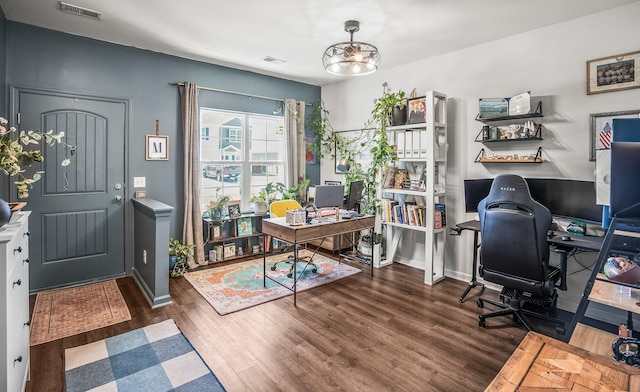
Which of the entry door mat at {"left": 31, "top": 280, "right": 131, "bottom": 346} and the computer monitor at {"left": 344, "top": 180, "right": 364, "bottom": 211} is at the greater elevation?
the computer monitor at {"left": 344, "top": 180, "right": 364, "bottom": 211}

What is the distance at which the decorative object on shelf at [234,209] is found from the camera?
4617 millimetres

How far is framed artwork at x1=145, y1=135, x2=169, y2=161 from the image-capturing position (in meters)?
4.02

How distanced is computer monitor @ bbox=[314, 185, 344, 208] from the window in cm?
170

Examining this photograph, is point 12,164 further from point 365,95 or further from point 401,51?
point 365,95

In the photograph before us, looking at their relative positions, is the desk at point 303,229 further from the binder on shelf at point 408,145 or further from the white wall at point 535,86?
the white wall at point 535,86

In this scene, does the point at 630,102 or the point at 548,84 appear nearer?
the point at 630,102

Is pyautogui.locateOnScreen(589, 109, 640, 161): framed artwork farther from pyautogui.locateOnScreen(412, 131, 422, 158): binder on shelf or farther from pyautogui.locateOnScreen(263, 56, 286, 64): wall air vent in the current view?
pyautogui.locateOnScreen(263, 56, 286, 64): wall air vent

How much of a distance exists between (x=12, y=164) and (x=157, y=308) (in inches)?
72.1

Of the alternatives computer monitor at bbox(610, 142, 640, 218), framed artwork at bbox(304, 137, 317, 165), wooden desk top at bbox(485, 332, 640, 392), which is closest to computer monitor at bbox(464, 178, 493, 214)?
computer monitor at bbox(610, 142, 640, 218)

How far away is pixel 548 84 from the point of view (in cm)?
322

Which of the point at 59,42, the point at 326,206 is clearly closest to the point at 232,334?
the point at 326,206

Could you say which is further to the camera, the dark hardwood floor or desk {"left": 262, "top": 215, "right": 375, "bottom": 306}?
desk {"left": 262, "top": 215, "right": 375, "bottom": 306}

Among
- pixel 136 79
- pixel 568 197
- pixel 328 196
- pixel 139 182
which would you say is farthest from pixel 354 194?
pixel 136 79

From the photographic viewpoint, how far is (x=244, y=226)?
15.5 ft
